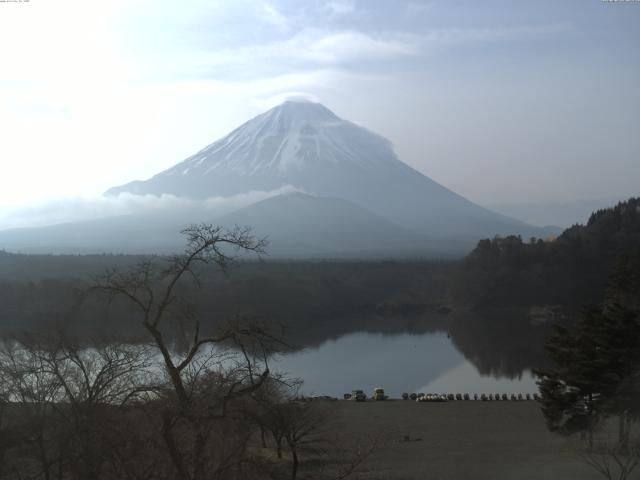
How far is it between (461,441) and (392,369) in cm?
783

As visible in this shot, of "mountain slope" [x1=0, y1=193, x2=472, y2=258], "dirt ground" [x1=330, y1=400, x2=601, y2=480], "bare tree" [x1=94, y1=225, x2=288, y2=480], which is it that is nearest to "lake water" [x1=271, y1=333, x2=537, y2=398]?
"dirt ground" [x1=330, y1=400, x2=601, y2=480]

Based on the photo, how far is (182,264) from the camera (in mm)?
2889

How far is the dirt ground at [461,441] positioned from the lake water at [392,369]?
2241 millimetres

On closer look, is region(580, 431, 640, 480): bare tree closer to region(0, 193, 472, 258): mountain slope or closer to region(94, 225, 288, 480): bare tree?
region(94, 225, 288, 480): bare tree

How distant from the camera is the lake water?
14875 mm

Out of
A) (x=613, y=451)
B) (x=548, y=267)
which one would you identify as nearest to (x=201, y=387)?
(x=613, y=451)

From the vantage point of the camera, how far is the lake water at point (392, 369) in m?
14.9

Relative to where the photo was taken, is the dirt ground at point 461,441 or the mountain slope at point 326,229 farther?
the mountain slope at point 326,229

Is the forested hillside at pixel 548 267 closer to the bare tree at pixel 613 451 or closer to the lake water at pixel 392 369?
the lake water at pixel 392 369

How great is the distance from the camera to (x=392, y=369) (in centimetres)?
1719

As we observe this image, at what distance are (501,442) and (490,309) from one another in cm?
2439

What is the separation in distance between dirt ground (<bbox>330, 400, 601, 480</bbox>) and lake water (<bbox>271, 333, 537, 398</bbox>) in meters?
2.24

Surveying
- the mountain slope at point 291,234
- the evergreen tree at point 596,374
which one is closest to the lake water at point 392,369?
the evergreen tree at point 596,374

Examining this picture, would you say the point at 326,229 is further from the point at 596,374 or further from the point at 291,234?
the point at 596,374
